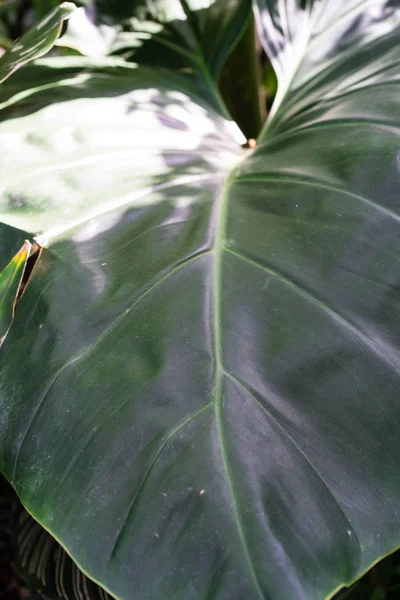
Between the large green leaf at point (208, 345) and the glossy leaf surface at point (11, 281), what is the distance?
0.10 feet

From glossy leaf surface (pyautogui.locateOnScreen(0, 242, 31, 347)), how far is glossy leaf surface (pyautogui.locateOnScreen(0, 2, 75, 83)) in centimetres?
33

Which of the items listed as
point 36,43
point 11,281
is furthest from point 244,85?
point 11,281

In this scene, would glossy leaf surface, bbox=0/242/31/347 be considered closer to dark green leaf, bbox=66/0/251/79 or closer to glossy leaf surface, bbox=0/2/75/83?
glossy leaf surface, bbox=0/2/75/83

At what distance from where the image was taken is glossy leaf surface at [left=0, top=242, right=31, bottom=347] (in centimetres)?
71

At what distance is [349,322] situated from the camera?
66 centimetres

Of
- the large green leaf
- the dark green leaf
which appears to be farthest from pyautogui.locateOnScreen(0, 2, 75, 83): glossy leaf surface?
the dark green leaf

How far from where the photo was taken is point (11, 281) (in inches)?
28.2

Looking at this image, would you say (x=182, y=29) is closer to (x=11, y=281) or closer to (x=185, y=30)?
(x=185, y=30)

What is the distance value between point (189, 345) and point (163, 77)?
2.37ft

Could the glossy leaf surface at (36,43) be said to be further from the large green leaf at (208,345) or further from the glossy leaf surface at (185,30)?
the glossy leaf surface at (185,30)

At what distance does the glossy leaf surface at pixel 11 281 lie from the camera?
712 mm

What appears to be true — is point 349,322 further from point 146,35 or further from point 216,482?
point 146,35

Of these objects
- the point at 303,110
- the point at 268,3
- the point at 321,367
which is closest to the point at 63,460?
the point at 321,367

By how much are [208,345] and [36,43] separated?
583 mm
